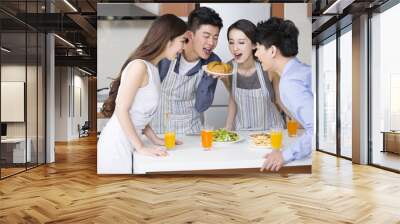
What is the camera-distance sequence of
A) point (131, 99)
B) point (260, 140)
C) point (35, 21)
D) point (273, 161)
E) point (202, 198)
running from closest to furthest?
point (202, 198) → point (131, 99) → point (260, 140) → point (273, 161) → point (35, 21)

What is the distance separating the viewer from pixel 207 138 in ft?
17.0

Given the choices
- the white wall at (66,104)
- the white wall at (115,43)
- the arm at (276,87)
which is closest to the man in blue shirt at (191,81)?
the white wall at (115,43)

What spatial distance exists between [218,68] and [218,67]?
1cm

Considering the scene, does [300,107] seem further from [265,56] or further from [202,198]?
[202,198]

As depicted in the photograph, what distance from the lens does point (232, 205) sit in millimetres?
3807

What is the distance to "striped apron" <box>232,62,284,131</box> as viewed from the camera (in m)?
5.41

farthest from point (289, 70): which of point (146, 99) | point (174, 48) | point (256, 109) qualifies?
point (146, 99)

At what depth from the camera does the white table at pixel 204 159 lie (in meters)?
5.22

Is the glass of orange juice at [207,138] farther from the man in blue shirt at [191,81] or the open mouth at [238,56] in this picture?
the open mouth at [238,56]

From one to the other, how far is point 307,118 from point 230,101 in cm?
108

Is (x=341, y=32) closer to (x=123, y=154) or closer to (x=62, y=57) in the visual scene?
(x=123, y=154)

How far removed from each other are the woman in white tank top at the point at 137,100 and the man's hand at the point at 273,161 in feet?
4.43

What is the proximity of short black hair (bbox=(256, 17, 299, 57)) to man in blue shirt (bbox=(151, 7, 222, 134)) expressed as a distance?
59 centimetres

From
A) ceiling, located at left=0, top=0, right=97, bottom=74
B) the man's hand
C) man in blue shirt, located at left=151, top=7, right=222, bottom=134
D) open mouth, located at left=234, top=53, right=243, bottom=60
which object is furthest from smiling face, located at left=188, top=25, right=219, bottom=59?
ceiling, located at left=0, top=0, right=97, bottom=74
